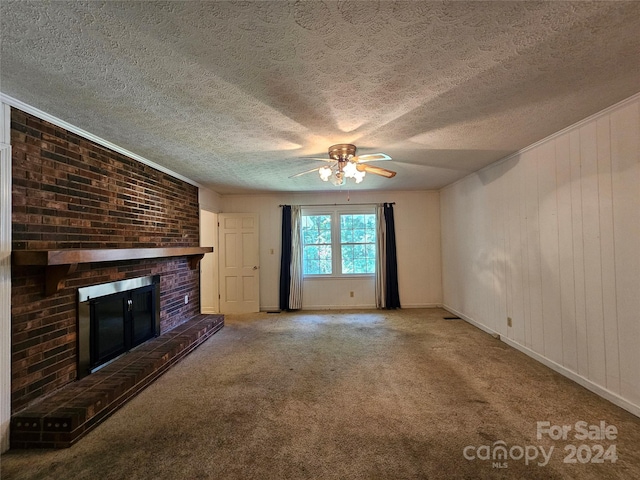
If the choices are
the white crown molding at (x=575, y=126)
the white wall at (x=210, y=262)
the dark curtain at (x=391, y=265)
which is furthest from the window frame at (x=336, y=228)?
the white crown molding at (x=575, y=126)

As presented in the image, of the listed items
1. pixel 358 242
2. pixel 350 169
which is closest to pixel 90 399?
pixel 350 169

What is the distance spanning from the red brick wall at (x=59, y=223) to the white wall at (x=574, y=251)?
4337mm

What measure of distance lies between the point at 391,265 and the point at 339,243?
1.12 metres

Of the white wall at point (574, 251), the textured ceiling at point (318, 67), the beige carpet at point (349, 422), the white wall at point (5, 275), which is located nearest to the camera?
the textured ceiling at point (318, 67)

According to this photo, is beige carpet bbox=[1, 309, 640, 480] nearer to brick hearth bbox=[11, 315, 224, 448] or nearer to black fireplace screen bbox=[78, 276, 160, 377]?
brick hearth bbox=[11, 315, 224, 448]

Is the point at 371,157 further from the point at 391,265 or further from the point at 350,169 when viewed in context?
the point at 391,265

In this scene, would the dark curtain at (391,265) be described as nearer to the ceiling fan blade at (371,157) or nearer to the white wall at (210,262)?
the ceiling fan blade at (371,157)

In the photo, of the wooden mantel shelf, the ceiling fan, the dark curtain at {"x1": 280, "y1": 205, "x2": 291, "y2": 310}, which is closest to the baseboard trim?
the ceiling fan

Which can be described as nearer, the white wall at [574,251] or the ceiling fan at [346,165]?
the white wall at [574,251]

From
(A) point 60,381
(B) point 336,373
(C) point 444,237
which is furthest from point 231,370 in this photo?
(C) point 444,237

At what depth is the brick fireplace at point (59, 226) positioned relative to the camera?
6.14ft

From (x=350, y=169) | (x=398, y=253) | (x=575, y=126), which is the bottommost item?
(x=398, y=253)

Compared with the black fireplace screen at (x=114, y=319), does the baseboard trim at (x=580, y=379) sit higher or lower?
lower

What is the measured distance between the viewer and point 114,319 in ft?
8.92
